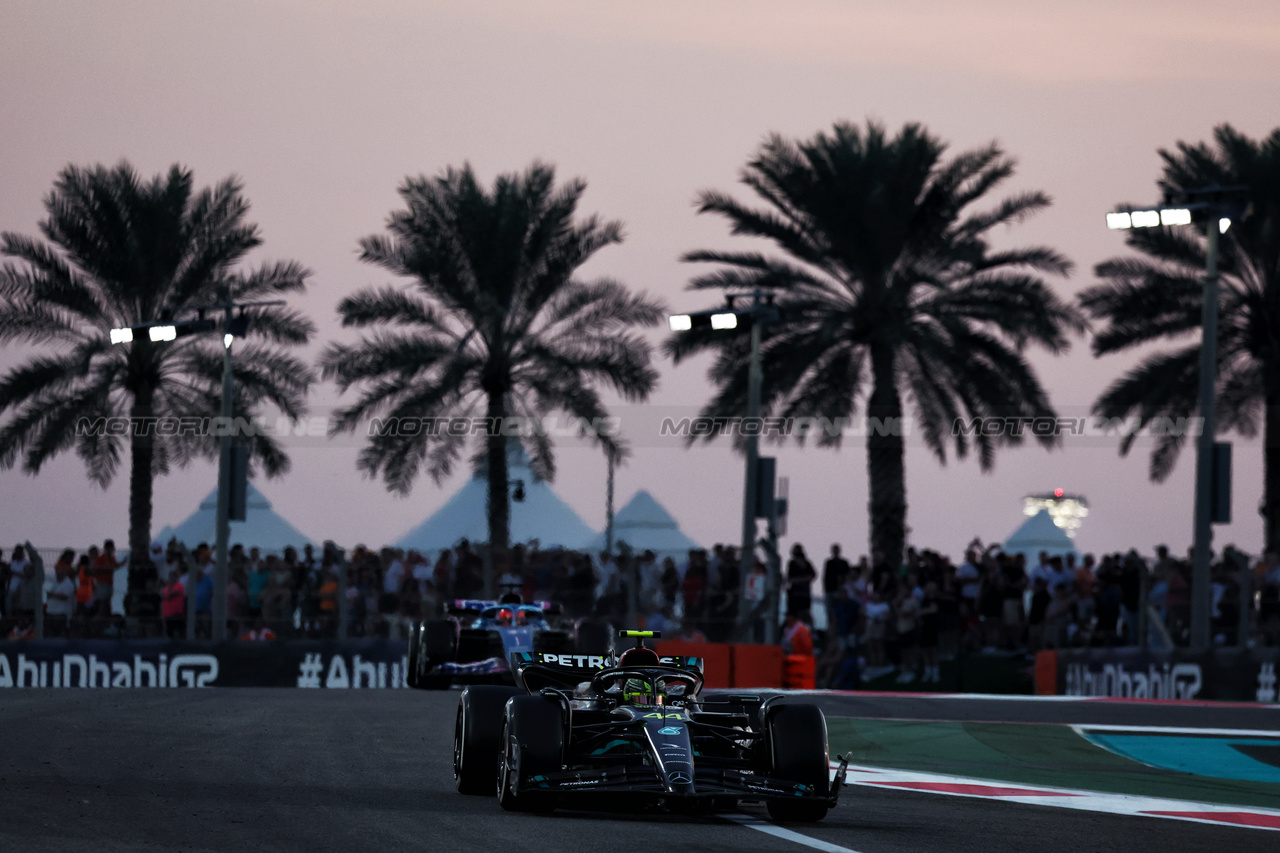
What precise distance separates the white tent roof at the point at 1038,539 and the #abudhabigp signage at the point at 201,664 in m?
22.6

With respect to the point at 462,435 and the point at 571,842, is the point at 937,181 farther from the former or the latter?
the point at 571,842

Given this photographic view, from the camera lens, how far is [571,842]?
798 centimetres

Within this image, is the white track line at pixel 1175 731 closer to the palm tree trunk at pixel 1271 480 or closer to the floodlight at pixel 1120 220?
the floodlight at pixel 1120 220

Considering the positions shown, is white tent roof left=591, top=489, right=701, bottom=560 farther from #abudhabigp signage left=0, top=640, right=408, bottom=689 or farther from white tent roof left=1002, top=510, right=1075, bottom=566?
#abudhabigp signage left=0, top=640, right=408, bottom=689

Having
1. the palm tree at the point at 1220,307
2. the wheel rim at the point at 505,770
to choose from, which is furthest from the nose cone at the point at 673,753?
the palm tree at the point at 1220,307

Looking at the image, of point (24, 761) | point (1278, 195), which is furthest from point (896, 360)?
point (24, 761)

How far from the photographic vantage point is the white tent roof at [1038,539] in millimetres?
46219

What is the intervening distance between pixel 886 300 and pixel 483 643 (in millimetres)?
13586

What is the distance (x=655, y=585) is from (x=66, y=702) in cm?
920

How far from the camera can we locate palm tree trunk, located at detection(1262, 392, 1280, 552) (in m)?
33.3

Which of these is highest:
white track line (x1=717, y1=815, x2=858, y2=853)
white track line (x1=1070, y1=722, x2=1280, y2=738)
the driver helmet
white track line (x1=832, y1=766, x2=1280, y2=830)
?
the driver helmet

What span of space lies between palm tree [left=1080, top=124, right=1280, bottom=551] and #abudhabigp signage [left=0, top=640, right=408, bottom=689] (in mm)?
14666

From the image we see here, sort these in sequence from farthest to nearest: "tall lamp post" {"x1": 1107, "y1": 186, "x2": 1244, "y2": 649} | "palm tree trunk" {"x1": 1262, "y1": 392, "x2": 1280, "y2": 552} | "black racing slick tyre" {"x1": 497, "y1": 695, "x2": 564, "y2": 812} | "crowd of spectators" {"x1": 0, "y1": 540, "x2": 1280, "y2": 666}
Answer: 1. "palm tree trunk" {"x1": 1262, "y1": 392, "x2": 1280, "y2": 552}
2. "crowd of spectators" {"x1": 0, "y1": 540, "x2": 1280, "y2": 666}
3. "tall lamp post" {"x1": 1107, "y1": 186, "x2": 1244, "y2": 649}
4. "black racing slick tyre" {"x1": 497, "y1": 695, "x2": 564, "y2": 812}

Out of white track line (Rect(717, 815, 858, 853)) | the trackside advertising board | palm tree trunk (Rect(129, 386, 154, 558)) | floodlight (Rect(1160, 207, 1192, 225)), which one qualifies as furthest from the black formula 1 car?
palm tree trunk (Rect(129, 386, 154, 558))
